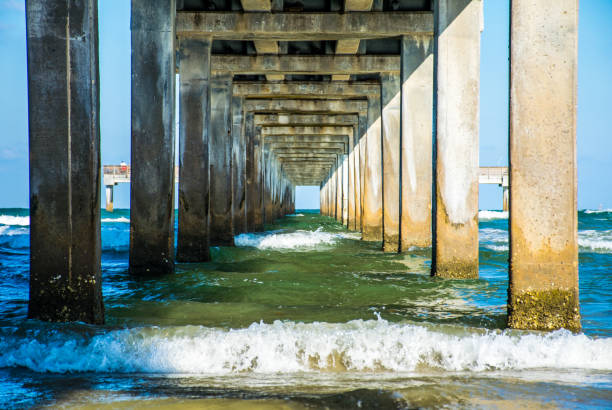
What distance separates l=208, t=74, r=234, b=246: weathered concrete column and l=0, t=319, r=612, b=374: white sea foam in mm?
8166

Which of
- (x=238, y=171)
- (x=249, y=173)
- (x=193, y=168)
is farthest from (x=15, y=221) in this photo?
(x=193, y=168)

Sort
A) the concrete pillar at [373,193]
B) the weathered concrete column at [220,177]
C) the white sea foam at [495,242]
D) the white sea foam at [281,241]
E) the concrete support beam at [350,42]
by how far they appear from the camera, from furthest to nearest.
→ the concrete pillar at [373,193] < the white sea foam at [281,241] < the white sea foam at [495,242] < the weathered concrete column at [220,177] < the concrete support beam at [350,42]

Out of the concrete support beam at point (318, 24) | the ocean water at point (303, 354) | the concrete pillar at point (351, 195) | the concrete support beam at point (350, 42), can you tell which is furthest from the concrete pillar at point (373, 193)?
the ocean water at point (303, 354)

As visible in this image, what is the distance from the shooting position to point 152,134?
7711 millimetres

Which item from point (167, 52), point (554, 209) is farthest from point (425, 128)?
point (554, 209)

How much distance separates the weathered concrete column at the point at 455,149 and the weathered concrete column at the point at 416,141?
2.96 meters

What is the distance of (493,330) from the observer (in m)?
4.22

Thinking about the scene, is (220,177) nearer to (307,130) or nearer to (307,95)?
(307,95)

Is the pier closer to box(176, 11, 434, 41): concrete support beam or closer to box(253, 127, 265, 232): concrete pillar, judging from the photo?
box(176, 11, 434, 41): concrete support beam

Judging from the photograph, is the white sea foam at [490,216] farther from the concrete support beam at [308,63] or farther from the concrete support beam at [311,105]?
the concrete support beam at [308,63]

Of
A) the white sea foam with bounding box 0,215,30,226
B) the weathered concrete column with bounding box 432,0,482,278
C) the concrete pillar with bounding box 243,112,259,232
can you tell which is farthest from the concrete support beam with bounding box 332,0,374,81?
the white sea foam with bounding box 0,215,30,226

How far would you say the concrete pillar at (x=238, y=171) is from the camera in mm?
15491

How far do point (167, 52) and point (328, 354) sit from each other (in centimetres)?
544

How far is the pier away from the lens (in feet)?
13.4
